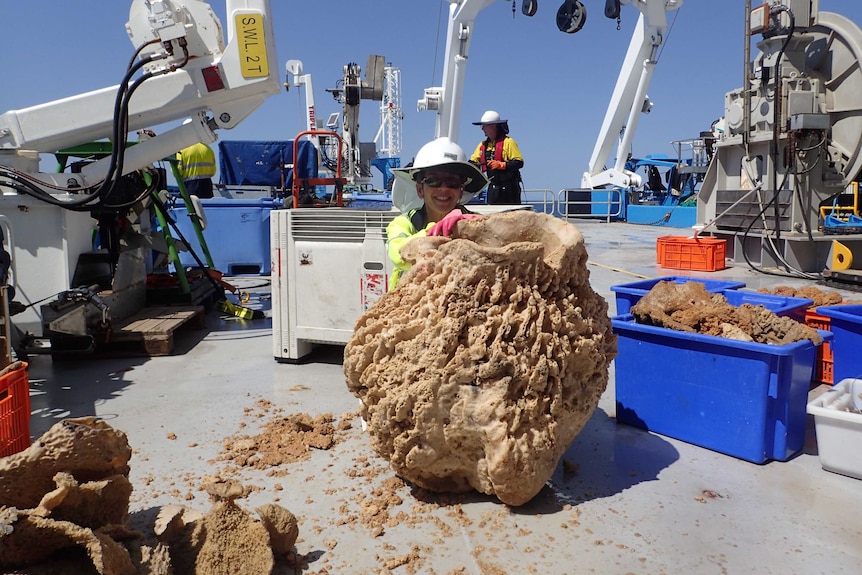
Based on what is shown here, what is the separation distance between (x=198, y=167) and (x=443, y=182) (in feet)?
22.9

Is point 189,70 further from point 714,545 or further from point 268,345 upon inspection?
Result: point 714,545

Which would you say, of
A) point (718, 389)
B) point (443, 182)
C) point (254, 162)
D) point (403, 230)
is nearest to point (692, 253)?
point (718, 389)

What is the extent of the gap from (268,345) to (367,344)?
3.05 meters

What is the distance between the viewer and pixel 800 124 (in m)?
7.96

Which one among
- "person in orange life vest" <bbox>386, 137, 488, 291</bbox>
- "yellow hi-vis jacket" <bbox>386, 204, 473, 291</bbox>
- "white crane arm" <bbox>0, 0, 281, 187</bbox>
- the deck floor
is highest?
"white crane arm" <bbox>0, 0, 281, 187</bbox>

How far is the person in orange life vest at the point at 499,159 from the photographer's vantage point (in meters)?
7.67

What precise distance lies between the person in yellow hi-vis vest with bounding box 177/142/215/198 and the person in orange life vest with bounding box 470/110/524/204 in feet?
13.0

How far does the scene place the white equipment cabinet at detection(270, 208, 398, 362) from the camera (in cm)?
446

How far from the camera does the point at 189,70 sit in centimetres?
534

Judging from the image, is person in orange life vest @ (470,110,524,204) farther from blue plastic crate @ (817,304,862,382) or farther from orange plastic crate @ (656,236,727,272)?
blue plastic crate @ (817,304,862,382)

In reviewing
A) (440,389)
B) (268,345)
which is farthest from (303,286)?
(440,389)

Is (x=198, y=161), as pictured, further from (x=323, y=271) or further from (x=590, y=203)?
(x=590, y=203)

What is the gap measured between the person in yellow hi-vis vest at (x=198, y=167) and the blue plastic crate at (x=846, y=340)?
308 inches

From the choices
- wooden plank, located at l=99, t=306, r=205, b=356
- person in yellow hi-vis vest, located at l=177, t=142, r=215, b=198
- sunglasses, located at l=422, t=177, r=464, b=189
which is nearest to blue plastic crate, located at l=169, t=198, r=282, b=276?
person in yellow hi-vis vest, located at l=177, t=142, r=215, b=198
